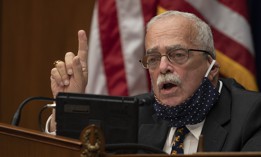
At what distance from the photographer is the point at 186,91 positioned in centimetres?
233

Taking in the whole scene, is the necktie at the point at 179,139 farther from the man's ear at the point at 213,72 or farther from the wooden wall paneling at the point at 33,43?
the wooden wall paneling at the point at 33,43

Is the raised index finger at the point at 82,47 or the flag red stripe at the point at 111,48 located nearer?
the raised index finger at the point at 82,47

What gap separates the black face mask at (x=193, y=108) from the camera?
7.59ft

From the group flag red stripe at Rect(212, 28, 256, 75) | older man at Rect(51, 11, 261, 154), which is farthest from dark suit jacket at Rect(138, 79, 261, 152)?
flag red stripe at Rect(212, 28, 256, 75)

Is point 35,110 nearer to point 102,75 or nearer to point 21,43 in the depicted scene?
point 21,43

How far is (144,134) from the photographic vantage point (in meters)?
2.45

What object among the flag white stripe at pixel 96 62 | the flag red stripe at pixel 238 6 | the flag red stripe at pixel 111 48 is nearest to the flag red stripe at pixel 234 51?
the flag red stripe at pixel 238 6

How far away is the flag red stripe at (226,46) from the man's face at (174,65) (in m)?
0.83

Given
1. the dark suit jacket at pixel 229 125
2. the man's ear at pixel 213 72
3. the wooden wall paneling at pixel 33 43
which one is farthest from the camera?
the wooden wall paneling at pixel 33 43

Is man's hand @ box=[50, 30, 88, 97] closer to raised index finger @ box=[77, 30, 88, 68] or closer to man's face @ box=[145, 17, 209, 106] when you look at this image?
raised index finger @ box=[77, 30, 88, 68]

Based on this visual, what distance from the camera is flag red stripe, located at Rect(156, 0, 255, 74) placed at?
126 inches

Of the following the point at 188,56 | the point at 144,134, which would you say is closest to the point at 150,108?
the point at 144,134

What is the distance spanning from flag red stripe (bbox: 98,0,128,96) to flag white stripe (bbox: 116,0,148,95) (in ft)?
0.10

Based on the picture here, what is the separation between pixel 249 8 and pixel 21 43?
141cm
